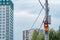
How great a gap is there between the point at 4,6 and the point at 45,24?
161 metres

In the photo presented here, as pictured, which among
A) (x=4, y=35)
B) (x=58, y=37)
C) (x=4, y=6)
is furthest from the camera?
(x=4, y=6)

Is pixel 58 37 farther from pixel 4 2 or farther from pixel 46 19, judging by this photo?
pixel 4 2

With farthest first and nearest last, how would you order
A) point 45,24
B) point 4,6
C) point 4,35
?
1. point 4,6
2. point 4,35
3. point 45,24

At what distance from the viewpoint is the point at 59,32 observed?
35.0 meters

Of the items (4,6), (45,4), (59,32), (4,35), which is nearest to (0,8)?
(4,6)

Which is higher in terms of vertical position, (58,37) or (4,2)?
(4,2)

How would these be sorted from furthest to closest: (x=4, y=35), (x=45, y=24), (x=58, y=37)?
(x=4, y=35) → (x=58, y=37) → (x=45, y=24)

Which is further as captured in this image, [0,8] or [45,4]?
[0,8]

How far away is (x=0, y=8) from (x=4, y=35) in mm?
19080

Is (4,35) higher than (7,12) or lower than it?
lower

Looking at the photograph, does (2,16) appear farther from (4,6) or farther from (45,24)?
(45,24)

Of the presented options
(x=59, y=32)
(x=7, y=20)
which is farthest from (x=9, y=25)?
(x=59, y=32)

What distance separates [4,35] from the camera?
547 ft


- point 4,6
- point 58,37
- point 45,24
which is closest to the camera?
point 45,24
